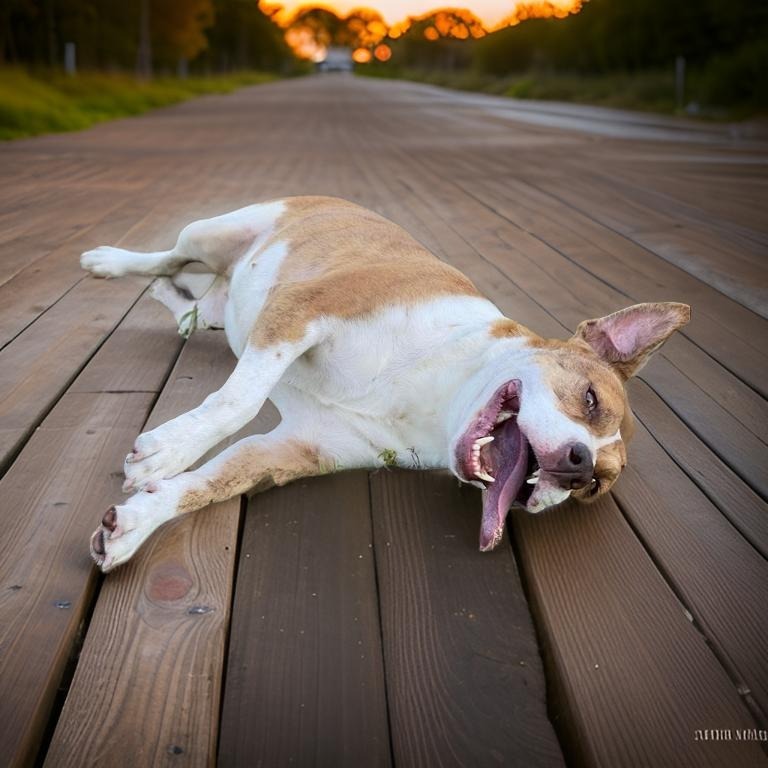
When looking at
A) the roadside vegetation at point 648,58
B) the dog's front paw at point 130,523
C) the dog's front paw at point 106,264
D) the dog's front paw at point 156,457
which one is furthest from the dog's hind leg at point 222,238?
the roadside vegetation at point 648,58

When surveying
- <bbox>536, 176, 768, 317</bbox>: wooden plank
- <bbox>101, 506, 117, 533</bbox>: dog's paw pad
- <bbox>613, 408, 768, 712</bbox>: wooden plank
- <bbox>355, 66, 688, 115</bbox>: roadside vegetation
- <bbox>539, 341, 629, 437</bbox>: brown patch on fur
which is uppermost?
<bbox>539, 341, 629, 437</bbox>: brown patch on fur

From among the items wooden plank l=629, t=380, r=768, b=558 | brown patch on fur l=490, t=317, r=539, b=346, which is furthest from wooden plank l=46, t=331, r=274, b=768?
wooden plank l=629, t=380, r=768, b=558

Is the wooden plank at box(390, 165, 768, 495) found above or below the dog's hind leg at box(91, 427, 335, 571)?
below

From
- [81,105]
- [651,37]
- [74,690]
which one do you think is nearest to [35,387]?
[74,690]

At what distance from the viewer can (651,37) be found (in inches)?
1280

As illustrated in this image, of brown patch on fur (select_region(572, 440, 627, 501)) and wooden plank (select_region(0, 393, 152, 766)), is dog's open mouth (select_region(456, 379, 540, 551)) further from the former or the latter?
wooden plank (select_region(0, 393, 152, 766))

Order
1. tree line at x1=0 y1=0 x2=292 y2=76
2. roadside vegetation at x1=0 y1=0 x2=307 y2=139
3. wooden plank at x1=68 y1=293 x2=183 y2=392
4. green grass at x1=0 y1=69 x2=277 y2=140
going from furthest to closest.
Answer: tree line at x1=0 y1=0 x2=292 y2=76
roadside vegetation at x1=0 y1=0 x2=307 y2=139
green grass at x1=0 y1=69 x2=277 y2=140
wooden plank at x1=68 y1=293 x2=183 y2=392

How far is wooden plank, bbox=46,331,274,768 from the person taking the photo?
64.9 inches

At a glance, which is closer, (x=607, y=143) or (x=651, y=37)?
(x=607, y=143)

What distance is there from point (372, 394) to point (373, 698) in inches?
44.8

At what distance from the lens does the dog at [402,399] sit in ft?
7.88

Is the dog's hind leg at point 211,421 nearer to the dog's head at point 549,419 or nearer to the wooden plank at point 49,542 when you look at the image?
the wooden plank at point 49,542

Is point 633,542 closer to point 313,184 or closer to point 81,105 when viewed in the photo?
point 313,184

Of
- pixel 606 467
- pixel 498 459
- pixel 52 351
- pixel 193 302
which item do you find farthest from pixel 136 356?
pixel 606 467
